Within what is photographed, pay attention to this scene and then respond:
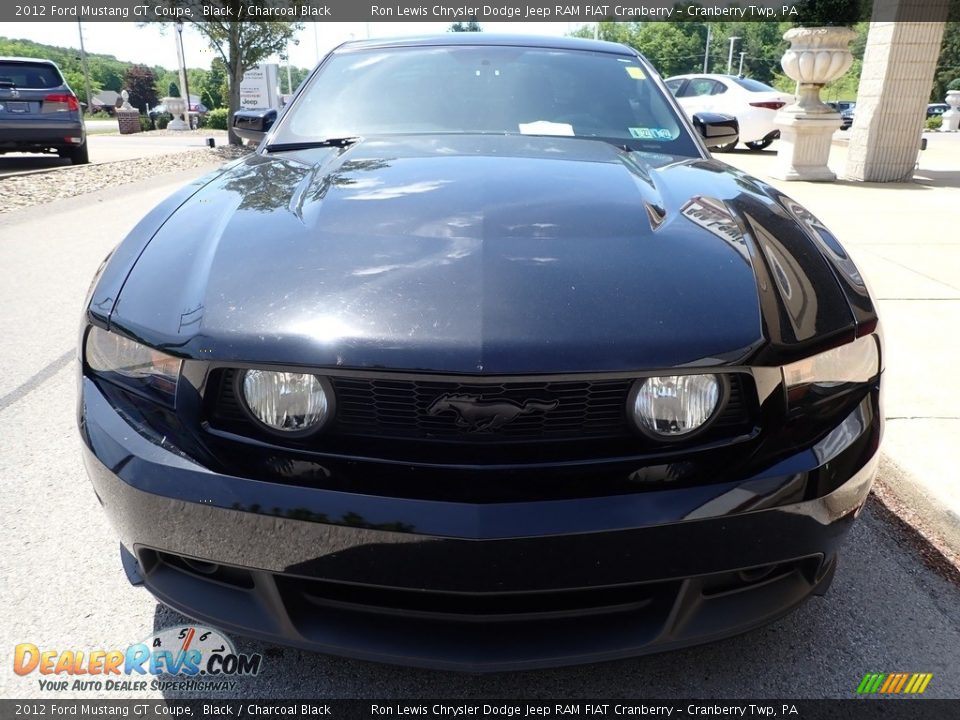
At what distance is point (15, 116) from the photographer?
36.9ft

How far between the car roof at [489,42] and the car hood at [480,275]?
1.28 meters

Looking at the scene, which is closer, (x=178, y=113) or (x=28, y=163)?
(x=28, y=163)

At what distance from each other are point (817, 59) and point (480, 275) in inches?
430

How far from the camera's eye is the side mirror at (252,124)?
3252mm

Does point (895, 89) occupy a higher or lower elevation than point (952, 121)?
higher

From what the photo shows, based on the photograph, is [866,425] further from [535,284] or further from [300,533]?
[300,533]

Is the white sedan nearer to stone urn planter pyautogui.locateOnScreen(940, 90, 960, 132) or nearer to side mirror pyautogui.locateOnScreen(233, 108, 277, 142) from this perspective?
side mirror pyautogui.locateOnScreen(233, 108, 277, 142)

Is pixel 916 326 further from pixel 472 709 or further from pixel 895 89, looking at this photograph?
pixel 895 89

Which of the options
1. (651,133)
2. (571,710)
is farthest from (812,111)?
(571,710)

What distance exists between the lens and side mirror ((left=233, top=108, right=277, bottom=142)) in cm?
325

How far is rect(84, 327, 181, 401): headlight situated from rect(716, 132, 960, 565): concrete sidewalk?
158cm

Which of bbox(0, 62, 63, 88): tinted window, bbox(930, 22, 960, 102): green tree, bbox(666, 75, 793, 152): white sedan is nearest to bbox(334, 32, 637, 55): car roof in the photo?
bbox(0, 62, 63, 88): tinted window

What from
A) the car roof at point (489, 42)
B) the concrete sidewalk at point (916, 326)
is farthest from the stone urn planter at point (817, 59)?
the car roof at point (489, 42)

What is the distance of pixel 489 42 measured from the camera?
3.08m
